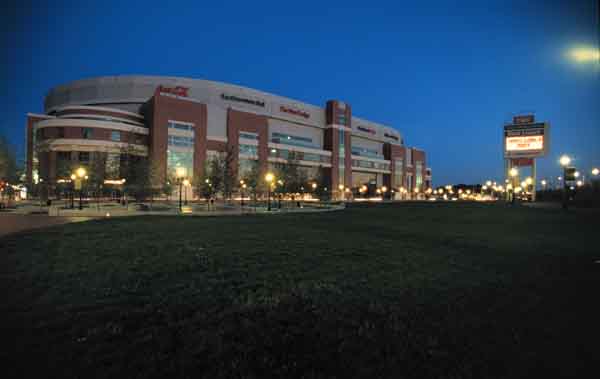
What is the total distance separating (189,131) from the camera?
67062mm

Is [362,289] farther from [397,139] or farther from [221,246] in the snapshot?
[397,139]

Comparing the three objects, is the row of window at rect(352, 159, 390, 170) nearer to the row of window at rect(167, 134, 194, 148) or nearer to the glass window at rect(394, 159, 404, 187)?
the glass window at rect(394, 159, 404, 187)

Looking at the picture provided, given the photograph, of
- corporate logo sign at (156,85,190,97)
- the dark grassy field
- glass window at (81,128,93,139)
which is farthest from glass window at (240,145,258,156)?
the dark grassy field

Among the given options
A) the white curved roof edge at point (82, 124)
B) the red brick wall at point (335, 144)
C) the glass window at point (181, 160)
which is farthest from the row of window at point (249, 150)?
the red brick wall at point (335, 144)

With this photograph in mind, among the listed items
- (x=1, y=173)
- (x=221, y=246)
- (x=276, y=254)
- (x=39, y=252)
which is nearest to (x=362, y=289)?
(x=276, y=254)

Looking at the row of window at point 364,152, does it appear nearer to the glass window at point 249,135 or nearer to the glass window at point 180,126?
the glass window at point 249,135

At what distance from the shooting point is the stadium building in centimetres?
5731

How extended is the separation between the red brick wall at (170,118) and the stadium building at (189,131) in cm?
21

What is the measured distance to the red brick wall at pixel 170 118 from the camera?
62.8m

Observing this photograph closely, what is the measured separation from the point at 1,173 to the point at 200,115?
3903cm

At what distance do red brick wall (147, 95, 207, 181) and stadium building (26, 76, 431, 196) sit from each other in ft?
0.69

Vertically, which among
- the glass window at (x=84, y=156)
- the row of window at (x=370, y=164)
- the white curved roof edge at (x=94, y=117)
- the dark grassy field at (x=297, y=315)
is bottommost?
the dark grassy field at (x=297, y=315)

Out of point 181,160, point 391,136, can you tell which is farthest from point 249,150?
point 391,136

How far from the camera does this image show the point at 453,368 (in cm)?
338
